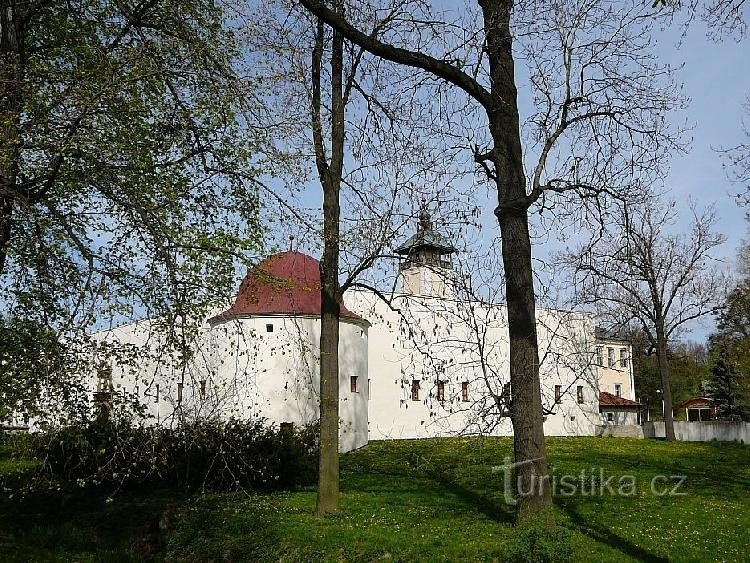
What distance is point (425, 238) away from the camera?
12.8 m

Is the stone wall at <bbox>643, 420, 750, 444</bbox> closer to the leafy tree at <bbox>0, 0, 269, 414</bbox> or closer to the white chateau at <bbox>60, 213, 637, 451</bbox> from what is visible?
the white chateau at <bbox>60, 213, 637, 451</bbox>

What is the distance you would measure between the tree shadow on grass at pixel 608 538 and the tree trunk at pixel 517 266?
144 cm

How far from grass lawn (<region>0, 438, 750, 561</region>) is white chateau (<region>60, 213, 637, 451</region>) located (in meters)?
1.60

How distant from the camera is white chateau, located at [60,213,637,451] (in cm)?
923

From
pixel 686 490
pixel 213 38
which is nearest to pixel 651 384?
pixel 686 490

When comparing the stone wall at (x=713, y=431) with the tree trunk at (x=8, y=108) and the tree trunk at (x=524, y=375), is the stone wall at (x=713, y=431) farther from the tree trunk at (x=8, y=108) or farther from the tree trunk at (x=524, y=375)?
the tree trunk at (x=8, y=108)

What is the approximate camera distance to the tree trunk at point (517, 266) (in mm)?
8984

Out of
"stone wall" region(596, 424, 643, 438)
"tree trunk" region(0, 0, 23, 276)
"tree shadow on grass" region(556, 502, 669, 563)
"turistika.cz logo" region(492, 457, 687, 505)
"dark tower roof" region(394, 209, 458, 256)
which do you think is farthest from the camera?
"stone wall" region(596, 424, 643, 438)

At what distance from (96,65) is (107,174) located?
2.03 m

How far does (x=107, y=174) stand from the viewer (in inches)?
292

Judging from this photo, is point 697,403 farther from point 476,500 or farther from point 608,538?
point 608,538

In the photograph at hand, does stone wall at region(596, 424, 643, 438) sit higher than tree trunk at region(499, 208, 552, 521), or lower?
lower

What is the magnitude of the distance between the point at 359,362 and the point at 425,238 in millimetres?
15389

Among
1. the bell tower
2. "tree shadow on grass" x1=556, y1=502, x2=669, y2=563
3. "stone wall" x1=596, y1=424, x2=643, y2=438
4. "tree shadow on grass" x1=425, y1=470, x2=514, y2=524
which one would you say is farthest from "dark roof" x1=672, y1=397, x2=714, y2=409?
the bell tower
